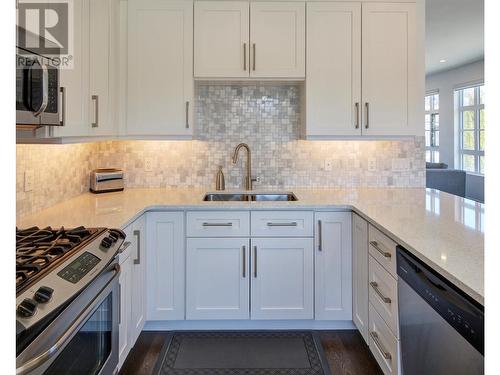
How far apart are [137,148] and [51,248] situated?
75.6 inches

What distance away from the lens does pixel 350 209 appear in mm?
2604

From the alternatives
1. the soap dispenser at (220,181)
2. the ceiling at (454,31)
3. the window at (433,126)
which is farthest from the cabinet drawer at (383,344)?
the window at (433,126)

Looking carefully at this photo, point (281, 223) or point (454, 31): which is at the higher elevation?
point (454, 31)

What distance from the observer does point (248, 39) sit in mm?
2936

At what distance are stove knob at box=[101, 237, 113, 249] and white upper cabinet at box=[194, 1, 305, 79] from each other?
1.66 metres

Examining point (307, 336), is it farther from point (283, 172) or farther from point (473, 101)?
point (473, 101)

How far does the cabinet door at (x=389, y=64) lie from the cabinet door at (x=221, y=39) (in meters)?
0.89

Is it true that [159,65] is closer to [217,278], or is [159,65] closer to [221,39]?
[221,39]

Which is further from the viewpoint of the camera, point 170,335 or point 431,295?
point 170,335

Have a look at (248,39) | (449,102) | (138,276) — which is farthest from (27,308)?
(449,102)

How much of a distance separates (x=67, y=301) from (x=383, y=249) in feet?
4.88

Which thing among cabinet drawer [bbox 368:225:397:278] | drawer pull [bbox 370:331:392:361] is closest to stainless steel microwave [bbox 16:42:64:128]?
cabinet drawer [bbox 368:225:397:278]

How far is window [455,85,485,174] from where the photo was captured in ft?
26.7
